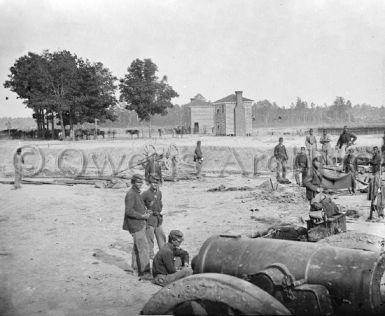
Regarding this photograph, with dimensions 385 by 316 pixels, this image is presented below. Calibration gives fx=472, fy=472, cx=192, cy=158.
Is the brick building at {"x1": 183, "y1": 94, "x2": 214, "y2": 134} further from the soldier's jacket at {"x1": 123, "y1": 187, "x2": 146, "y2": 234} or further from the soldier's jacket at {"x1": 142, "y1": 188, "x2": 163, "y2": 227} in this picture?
the soldier's jacket at {"x1": 123, "y1": 187, "x2": 146, "y2": 234}

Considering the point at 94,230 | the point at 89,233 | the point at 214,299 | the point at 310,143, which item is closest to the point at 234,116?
the point at 310,143

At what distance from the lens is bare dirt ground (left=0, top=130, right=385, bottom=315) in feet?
22.8

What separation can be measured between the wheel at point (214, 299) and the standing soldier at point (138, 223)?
3447 millimetres

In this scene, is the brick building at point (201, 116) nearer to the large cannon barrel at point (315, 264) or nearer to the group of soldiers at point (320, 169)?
the group of soldiers at point (320, 169)

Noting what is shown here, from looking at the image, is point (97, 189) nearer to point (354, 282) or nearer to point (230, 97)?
point (354, 282)

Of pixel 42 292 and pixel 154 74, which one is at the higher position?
pixel 154 74

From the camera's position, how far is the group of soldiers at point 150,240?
655 centimetres

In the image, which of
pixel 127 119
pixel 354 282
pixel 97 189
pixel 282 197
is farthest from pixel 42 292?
pixel 127 119

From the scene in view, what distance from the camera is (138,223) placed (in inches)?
304

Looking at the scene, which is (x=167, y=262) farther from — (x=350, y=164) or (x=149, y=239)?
(x=350, y=164)

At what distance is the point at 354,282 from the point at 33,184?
18.0 metres

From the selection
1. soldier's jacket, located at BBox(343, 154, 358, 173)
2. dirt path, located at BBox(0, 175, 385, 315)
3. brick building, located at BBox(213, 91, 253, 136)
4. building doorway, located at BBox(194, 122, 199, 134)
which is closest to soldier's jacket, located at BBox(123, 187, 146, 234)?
dirt path, located at BBox(0, 175, 385, 315)

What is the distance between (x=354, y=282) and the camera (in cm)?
403

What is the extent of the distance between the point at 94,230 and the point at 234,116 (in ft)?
137
